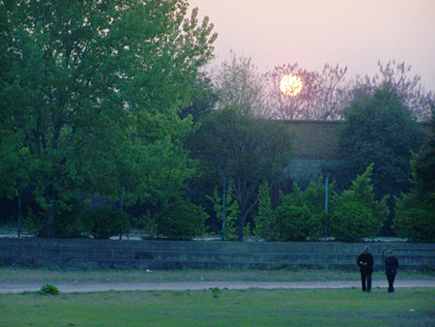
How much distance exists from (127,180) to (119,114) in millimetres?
2274

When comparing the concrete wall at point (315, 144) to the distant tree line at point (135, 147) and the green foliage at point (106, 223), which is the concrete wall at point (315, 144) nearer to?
the distant tree line at point (135, 147)

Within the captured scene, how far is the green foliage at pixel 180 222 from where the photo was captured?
19141 mm

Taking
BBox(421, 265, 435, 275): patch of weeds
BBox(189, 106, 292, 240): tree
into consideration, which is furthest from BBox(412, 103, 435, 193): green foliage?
BBox(189, 106, 292, 240): tree

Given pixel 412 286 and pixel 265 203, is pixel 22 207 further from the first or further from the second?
pixel 412 286

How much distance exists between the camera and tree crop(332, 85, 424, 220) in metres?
28.3

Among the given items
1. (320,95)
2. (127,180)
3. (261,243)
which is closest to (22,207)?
(127,180)

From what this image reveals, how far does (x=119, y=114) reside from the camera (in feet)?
59.4

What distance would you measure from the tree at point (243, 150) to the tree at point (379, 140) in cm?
849

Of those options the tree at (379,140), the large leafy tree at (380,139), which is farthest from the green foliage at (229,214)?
the large leafy tree at (380,139)

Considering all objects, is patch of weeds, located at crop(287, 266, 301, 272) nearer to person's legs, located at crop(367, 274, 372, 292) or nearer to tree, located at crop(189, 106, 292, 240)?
tree, located at crop(189, 106, 292, 240)

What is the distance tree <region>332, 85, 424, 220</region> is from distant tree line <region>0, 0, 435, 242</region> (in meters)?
5.78

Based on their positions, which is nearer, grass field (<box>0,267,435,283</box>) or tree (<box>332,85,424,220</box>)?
grass field (<box>0,267,435,283</box>)

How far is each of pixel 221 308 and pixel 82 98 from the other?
965 cm

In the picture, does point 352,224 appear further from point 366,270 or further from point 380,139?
point 380,139
